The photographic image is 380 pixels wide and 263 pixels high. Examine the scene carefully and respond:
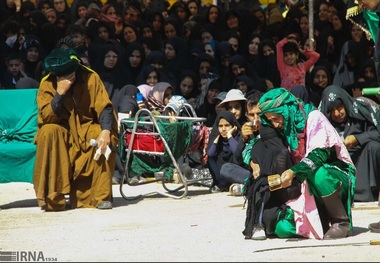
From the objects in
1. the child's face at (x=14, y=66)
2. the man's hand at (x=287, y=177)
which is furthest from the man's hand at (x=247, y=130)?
the child's face at (x=14, y=66)

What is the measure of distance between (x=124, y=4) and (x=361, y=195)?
9.21m

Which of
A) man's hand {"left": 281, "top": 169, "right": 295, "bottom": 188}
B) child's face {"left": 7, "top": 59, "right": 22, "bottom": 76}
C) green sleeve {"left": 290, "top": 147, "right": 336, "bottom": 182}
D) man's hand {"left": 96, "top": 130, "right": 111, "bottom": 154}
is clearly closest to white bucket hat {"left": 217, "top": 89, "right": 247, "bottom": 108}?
man's hand {"left": 96, "top": 130, "right": 111, "bottom": 154}

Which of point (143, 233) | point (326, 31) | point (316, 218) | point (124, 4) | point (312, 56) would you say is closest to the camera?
point (316, 218)

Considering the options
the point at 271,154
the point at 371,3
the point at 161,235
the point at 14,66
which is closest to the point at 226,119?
the point at 161,235

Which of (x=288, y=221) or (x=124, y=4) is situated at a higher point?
(x=124, y=4)

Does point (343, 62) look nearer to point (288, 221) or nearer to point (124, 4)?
point (124, 4)

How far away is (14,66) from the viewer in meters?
15.7

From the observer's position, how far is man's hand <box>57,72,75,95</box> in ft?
35.7

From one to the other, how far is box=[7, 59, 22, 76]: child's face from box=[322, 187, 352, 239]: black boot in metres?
8.13

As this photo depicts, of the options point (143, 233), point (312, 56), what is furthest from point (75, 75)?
point (312, 56)

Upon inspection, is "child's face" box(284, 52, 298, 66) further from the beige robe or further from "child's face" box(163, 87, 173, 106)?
the beige robe

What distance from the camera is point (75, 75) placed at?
11070 millimetres

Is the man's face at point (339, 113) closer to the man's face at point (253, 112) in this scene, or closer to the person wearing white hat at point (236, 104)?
the man's face at point (253, 112)

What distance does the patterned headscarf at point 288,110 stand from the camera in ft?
27.1
